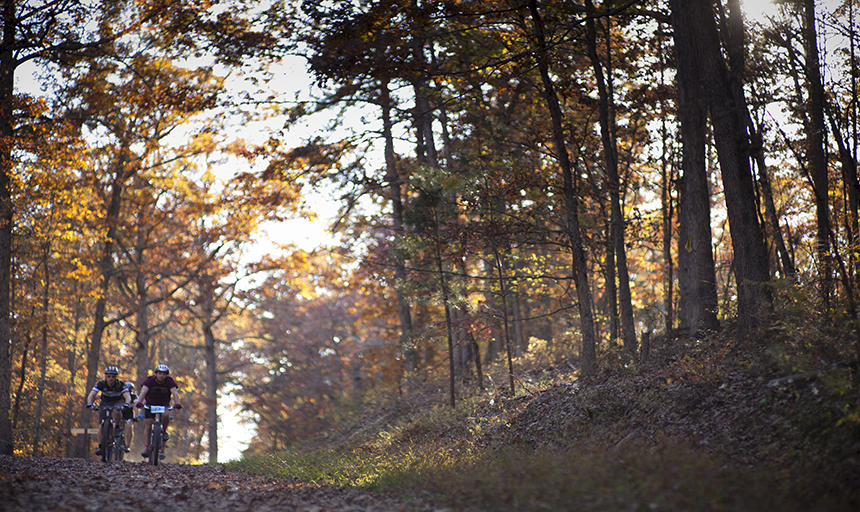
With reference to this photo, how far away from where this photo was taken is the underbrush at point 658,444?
573 centimetres

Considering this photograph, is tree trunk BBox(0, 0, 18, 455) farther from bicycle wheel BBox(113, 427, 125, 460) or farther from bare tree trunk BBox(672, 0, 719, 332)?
bare tree trunk BBox(672, 0, 719, 332)

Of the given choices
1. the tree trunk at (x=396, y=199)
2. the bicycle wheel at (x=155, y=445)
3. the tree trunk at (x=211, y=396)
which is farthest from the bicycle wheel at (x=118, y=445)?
the tree trunk at (x=211, y=396)

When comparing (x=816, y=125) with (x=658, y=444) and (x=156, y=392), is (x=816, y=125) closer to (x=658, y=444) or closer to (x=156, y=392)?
(x=658, y=444)

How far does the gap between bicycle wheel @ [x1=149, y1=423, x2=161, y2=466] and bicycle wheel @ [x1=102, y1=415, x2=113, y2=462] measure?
34.9 inches

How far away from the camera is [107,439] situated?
13703 millimetres

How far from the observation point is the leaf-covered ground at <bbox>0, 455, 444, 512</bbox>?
6930mm

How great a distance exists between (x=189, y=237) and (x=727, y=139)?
21.7 metres

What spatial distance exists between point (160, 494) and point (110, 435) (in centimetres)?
679

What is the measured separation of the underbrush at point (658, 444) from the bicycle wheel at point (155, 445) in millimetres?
2076

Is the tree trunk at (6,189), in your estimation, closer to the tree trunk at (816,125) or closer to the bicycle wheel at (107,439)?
the bicycle wheel at (107,439)

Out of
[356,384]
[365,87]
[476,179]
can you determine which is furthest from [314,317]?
[476,179]

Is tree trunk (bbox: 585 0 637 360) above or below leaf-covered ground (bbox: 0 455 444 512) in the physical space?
above

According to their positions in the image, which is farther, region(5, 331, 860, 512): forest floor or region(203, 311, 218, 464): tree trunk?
region(203, 311, 218, 464): tree trunk

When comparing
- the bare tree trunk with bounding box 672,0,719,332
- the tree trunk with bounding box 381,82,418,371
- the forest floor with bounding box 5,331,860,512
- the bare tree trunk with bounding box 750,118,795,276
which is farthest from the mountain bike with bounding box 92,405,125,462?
the bare tree trunk with bounding box 750,118,795,276
